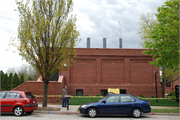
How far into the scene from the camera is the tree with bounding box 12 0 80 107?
13.4 m

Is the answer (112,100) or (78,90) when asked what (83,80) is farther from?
(112,100)

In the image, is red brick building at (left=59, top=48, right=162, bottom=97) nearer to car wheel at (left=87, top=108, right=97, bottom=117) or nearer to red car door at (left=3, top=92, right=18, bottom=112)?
red car door at (left=3, top=92, right=18, bottom=112)

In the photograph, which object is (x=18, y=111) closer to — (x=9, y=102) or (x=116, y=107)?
(x=9, y=102)

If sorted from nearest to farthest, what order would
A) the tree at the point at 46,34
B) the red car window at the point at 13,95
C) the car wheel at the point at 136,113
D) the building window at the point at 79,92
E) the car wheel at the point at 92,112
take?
the car wheel at the point at 92,112 < the car wheel at the point at 136,113 < the red car window at the point at 13,95 < the tree at the point at 46,34 < the building window at the point at 79,92

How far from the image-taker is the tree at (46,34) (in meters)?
13.4

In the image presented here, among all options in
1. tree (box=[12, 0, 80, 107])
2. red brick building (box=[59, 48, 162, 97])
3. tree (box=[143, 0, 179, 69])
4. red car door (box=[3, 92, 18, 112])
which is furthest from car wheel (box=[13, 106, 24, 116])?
red brick building (box=[59, 48, 162, 97])

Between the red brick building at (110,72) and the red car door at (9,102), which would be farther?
the red brick building at (110,72)

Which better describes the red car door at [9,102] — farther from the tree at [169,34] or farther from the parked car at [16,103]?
the tree at [169,34]

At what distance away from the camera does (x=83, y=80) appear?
26.8 metres

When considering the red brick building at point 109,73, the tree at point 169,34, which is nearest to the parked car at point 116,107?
the tree at point 169,34

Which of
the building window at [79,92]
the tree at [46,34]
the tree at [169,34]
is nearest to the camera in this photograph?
the tree at [46,34]

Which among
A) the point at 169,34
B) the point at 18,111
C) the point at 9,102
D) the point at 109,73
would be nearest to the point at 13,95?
the point at 9,102

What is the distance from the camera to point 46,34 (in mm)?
13875

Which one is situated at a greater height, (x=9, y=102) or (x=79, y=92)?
(x=9, y=102)
